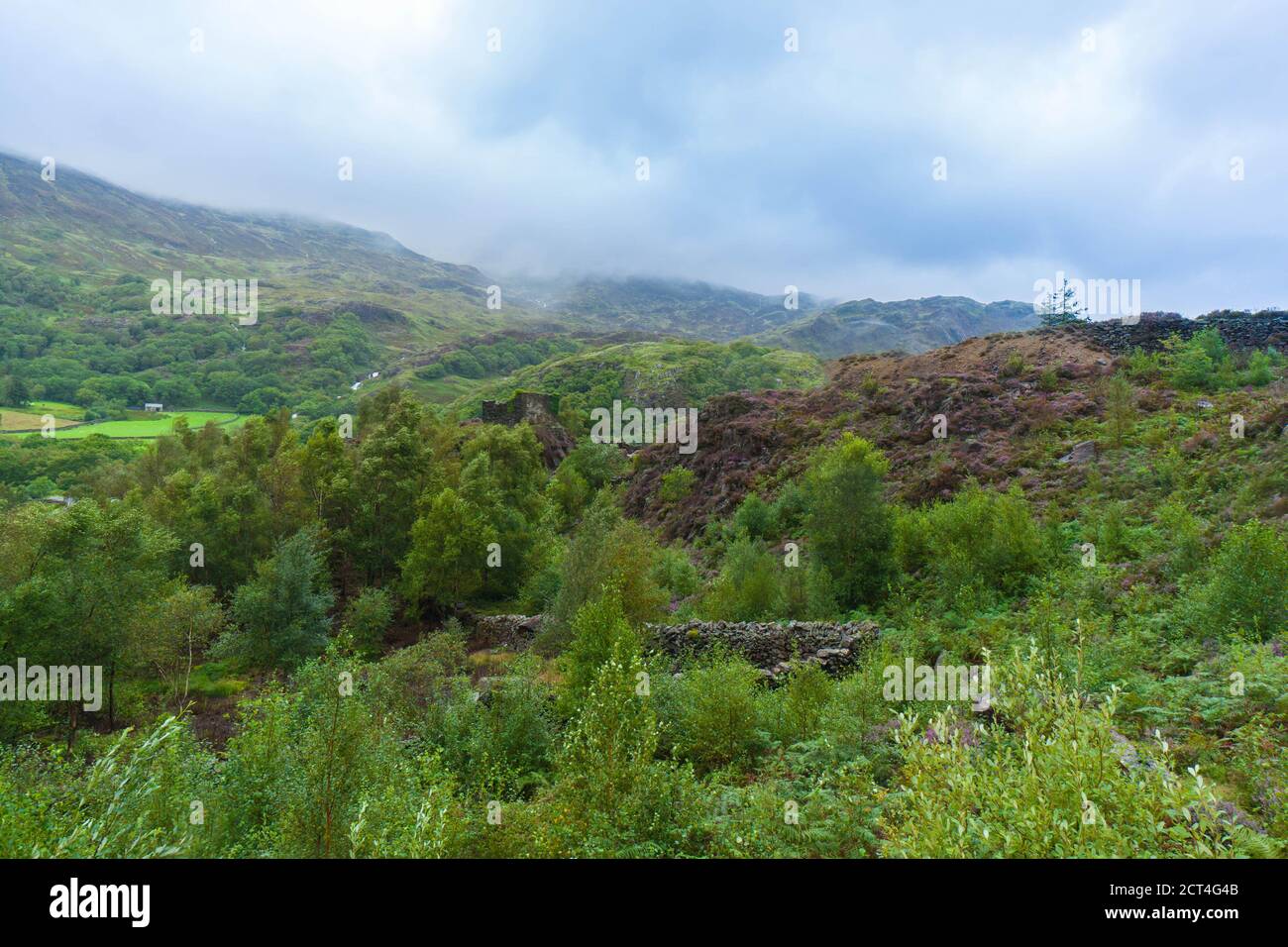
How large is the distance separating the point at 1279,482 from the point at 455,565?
30.7 m

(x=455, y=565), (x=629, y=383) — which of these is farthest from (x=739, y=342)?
(x=455, y=565)

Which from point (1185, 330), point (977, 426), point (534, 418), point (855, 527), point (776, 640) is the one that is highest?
point (1185, 330)

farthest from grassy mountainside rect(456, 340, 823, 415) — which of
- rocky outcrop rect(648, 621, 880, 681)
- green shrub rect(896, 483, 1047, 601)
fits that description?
green shrub rect(896, 483, 1047, 601)

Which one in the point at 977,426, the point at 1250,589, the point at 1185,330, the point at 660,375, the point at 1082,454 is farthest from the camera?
the point at 660,375

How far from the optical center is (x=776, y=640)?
16172 millimetres

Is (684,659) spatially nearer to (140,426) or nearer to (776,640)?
(776,640)

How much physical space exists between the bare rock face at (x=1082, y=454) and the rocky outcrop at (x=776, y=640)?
1300cm

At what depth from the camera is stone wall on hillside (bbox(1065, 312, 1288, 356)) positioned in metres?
31.3

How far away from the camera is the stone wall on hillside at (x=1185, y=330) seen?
1233 inches

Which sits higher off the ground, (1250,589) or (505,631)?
(1250,589)

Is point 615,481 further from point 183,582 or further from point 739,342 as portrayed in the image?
point 739,342

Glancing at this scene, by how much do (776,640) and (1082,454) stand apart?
1564cm

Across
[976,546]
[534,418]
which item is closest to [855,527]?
[976,546]

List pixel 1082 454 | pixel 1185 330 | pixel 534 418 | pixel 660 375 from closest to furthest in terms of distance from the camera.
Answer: pixel 1082 454
pixel 1185 330
pixel 534 418
pixel 660 375
